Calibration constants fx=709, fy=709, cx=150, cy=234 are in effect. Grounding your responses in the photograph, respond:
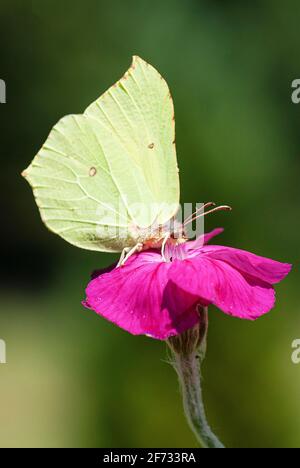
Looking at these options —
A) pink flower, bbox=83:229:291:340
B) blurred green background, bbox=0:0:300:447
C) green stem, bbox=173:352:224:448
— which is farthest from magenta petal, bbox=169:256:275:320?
blurred green background, bbox=0:0:300:447

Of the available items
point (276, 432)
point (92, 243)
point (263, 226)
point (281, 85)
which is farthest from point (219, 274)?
point (281, 85)

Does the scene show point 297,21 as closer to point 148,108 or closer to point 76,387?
point 76,387

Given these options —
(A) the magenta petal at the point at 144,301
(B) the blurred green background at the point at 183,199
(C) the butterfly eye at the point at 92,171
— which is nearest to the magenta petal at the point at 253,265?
(A) the magenta petal at the point at 144,301

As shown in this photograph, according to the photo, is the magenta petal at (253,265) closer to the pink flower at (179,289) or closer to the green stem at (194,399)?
the pink flower at (179,289)

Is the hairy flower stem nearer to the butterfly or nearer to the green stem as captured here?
the green stem

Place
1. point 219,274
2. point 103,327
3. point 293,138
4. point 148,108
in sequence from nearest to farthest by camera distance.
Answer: point 219,274, point 148,108, point 103,327, point 293,138

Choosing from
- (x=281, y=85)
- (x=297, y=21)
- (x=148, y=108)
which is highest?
(x=297, y=21)

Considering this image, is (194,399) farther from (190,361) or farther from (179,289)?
(179,289)

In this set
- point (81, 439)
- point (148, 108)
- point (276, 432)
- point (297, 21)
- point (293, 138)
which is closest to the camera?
point (148, 108)
